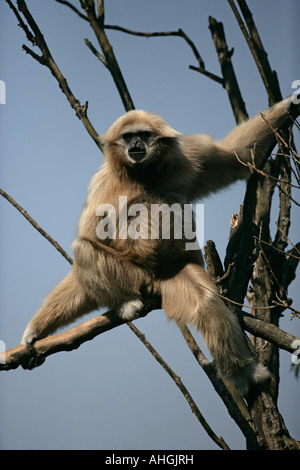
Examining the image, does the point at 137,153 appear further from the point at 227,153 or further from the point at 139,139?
the point at 227,153

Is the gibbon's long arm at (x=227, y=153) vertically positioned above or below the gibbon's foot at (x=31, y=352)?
above

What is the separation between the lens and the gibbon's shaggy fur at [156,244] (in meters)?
5.21

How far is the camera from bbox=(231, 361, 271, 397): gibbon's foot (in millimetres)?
5090

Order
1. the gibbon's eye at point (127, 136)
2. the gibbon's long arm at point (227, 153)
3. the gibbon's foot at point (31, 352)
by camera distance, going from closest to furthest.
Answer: the gibbon's foot at point (31, 352), the gibbon's eye at point (127, 136), the gibbon's long arm at point (227, 153)

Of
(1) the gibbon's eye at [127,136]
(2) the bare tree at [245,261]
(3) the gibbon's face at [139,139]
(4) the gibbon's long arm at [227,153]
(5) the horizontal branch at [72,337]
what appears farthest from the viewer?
(4) the gibbon's long arm at [227,153]

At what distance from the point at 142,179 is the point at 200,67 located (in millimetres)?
3173

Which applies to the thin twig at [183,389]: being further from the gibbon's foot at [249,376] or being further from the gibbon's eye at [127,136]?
the gibbon's eye at [127,136]

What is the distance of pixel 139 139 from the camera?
5840mm

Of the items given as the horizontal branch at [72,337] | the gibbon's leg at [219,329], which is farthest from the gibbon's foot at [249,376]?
the horizontal branch at [72,337]

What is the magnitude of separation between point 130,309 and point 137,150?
67.8 inches

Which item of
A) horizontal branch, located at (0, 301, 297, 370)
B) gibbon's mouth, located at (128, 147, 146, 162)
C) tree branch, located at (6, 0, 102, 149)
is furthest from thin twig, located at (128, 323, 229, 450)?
tree branch, located at (6, 0, 102, 149)

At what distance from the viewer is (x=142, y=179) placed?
5930mm
